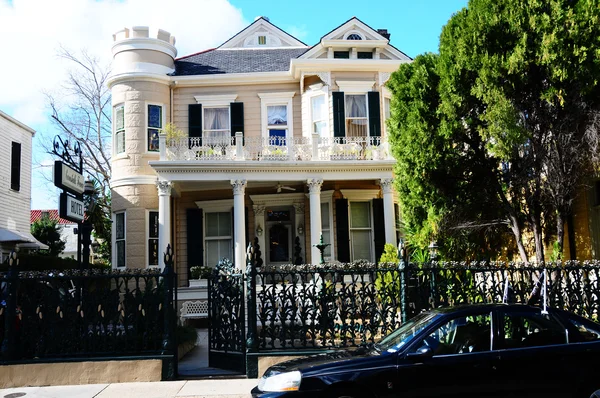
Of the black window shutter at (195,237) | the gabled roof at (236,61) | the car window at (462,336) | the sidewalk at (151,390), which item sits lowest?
the sidewalk at (151,390)

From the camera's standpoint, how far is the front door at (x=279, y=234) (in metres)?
19.7

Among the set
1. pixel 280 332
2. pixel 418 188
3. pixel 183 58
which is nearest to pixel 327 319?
pixel 280 332

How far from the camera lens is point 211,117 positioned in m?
19.8

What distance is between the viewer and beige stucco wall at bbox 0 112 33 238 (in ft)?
69.6

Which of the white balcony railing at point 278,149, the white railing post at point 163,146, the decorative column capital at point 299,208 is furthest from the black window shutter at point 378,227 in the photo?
the white railing post at point 163,146

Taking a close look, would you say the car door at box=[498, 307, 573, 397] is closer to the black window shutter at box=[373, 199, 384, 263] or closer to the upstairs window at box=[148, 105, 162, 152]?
the black window shutter at box=[373, 199, 384, 263]

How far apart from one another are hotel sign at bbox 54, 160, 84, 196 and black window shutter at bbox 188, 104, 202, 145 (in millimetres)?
7905

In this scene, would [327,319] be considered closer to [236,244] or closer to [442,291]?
[442,291]

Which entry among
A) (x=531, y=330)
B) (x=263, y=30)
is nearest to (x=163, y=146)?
(x=263, y=30)

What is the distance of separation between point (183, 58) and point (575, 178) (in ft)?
49.8

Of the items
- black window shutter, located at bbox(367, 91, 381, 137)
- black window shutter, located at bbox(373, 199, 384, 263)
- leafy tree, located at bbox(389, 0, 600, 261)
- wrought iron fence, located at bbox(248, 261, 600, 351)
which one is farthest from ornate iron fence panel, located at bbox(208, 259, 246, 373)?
black window shutter, located at bbox(367, 91, 381, 137)

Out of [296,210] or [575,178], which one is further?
[296,210]

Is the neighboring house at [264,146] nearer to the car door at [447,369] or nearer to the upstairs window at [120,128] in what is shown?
the upstairs window at [120,128]

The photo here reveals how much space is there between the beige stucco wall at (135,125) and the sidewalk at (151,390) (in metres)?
10.9
